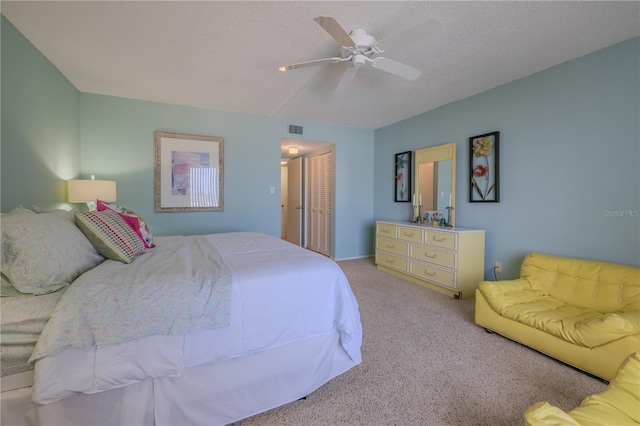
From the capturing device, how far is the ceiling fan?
160cm

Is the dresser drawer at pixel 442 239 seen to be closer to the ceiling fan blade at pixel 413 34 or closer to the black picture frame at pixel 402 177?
the black picture frame at pixel 402 177

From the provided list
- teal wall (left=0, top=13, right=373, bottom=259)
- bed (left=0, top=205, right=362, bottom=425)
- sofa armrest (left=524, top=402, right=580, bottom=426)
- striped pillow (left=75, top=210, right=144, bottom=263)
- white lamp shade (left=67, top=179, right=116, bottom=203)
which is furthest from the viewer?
white lamp shade (left=67, top=179, right=116, bottom=203)

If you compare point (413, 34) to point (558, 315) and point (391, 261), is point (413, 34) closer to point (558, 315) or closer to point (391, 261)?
point (558, 315)

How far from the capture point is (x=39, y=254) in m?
1.16

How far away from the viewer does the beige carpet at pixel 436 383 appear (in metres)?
1.42

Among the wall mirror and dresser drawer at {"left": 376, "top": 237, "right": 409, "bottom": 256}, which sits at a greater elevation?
the wall mirror

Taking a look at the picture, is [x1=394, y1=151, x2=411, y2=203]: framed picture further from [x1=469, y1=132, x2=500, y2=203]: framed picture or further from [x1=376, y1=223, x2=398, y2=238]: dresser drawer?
[x1=469, y1=132, x2=500, y2=203]: framed picture

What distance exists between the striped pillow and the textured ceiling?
142 centimetres

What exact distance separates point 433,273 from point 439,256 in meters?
0.25

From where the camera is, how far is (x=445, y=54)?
92.0 inches

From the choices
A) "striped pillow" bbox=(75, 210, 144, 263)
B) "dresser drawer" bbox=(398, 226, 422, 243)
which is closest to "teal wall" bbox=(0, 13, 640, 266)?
"dresser drawer" bbox=(398, 226, 422, 243)

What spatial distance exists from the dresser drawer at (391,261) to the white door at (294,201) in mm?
2235

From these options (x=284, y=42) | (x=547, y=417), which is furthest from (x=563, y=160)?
(x=284, y=42)

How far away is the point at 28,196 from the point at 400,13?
3.21m
